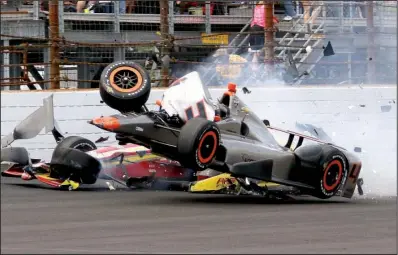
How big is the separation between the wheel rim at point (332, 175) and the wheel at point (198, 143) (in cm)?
126

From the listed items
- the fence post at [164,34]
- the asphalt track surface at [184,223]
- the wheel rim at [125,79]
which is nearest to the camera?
the asphalt track surface at [184,223]

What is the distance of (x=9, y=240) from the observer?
7312mm

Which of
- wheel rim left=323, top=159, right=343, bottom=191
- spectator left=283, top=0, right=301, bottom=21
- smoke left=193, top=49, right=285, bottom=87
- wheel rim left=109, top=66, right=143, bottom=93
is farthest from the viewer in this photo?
spectator left=283, top=0, right=301, bottom=21

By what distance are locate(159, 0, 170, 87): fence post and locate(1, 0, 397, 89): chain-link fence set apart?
0.05ft

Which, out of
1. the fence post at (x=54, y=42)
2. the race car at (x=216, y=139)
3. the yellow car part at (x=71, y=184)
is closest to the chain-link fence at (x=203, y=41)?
the fence post at (x=54, y=42)

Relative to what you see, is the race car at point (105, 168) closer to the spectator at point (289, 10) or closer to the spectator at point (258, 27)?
the spectator at point (258, 27)

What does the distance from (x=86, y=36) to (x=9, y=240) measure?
296 inches

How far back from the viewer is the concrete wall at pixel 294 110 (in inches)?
544

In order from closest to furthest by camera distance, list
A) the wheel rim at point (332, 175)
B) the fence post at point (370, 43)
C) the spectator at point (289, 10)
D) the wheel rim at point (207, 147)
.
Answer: the wheel rim at point (207, 147)
the wheel rim at point (332, 175)
the fence post at point (370, 43)
the spectator at point (289, 10)

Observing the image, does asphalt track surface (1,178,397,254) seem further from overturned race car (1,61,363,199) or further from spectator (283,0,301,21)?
spectator (283,0,301,21)

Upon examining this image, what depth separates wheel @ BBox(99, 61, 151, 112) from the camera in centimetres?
1096

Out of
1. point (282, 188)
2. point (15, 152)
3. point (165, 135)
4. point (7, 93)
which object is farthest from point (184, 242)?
point (7, 93)

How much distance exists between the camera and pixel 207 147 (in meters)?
10.6

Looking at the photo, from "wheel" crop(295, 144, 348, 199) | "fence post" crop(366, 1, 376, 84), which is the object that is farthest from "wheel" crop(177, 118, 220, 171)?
"fence post" crop(366, 1, 376, 84)
